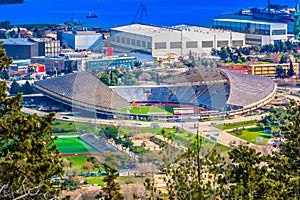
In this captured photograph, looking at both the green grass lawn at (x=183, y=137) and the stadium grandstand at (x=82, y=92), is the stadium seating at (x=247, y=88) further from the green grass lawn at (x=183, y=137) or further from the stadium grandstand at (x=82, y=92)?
the green grass lawn at (x=183, y=137)

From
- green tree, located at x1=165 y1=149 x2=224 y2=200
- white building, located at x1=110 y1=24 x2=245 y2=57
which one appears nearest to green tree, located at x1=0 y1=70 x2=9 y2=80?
white building, located at x1=110 y1=24 x2=245 y2=57

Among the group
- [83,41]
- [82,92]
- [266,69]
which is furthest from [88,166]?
[83,41]

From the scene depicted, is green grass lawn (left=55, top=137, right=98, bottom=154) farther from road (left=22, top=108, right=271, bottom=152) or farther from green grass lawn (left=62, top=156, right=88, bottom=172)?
road (left=22, top=108, right=271, bottom=152)

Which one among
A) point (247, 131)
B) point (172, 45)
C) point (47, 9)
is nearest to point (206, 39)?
point (172, 45)

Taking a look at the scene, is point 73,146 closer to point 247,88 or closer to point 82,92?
point 82,92

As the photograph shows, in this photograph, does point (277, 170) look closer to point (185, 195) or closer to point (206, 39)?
point (185, 195)

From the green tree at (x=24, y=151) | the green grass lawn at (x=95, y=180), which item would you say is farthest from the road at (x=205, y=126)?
the green tree at (x=24, y=151)
